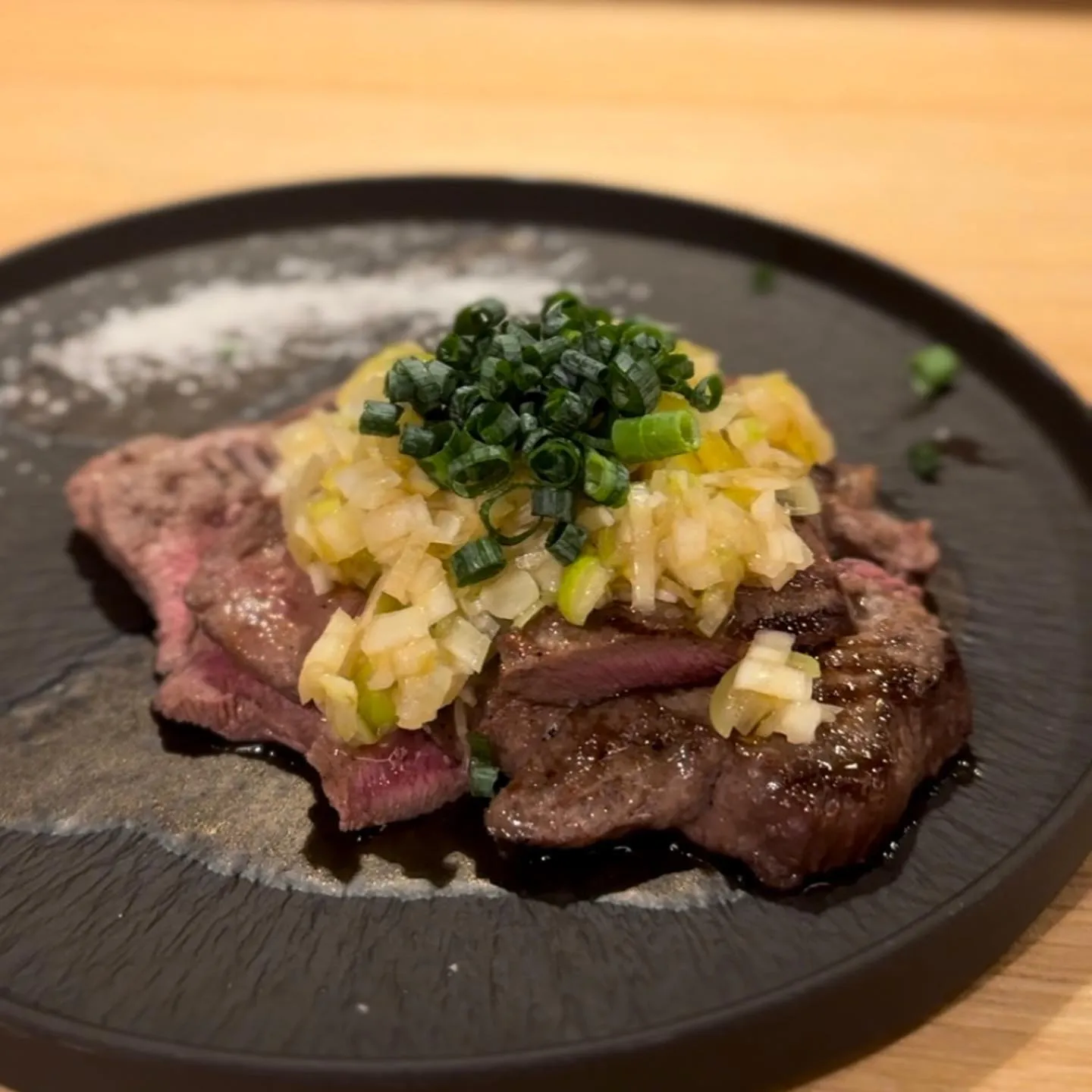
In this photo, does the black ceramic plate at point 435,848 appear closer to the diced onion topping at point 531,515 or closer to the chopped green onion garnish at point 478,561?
the diced onion topping at point 531,515

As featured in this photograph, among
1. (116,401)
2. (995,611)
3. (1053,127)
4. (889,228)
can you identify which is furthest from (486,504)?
(1053,127)

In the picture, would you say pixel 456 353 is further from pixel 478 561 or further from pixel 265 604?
pixel 265 604

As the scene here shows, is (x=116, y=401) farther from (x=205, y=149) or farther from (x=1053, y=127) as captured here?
(x=1053, y=127)

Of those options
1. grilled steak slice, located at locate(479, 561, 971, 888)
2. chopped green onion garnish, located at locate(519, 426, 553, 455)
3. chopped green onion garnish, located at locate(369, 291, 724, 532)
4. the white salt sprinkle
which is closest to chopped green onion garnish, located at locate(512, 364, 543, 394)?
chopped green onion garnish, located at locate(369, 291, 724, 532)

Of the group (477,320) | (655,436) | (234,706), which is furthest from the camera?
(477,320)

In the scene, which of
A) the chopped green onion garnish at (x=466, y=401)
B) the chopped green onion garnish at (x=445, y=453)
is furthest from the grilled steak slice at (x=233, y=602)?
the chopped green onion garnish at (x=466, y=401)

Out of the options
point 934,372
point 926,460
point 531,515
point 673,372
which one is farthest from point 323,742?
point 934,372
